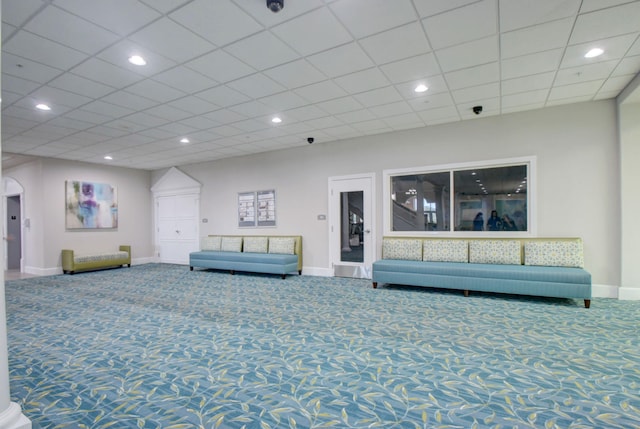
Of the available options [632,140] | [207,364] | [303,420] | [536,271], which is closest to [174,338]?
[207,364]

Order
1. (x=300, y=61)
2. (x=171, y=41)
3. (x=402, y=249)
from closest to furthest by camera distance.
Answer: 1. (x=171, y=41)
2. (x=300, y=61)
3. (x=402, y=249)

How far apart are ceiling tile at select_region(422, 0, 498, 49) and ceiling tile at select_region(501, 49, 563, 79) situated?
777 millimetres

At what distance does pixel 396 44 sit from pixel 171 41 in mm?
2195

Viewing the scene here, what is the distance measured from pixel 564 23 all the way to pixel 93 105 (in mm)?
5730

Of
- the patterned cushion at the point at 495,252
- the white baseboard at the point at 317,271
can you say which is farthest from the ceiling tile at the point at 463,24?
the white baseboard at the point at 317,271

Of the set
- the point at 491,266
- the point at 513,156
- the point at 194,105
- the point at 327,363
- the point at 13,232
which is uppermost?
the point at 194,105

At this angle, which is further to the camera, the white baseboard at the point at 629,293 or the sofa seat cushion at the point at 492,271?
the white baseboard at the point at 629,293

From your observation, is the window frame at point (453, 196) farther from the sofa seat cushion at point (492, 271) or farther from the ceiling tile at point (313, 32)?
the ceiling tile at point (313, 32)

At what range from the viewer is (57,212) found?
8.25m

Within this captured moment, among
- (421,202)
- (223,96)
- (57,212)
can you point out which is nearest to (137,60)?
(223,96)

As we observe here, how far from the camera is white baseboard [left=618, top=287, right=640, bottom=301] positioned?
470 cm

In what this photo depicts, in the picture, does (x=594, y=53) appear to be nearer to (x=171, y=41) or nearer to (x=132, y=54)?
(x=171, y=41)

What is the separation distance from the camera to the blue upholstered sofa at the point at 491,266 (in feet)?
15.0

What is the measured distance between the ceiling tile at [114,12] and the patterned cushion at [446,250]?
16.7 ft
